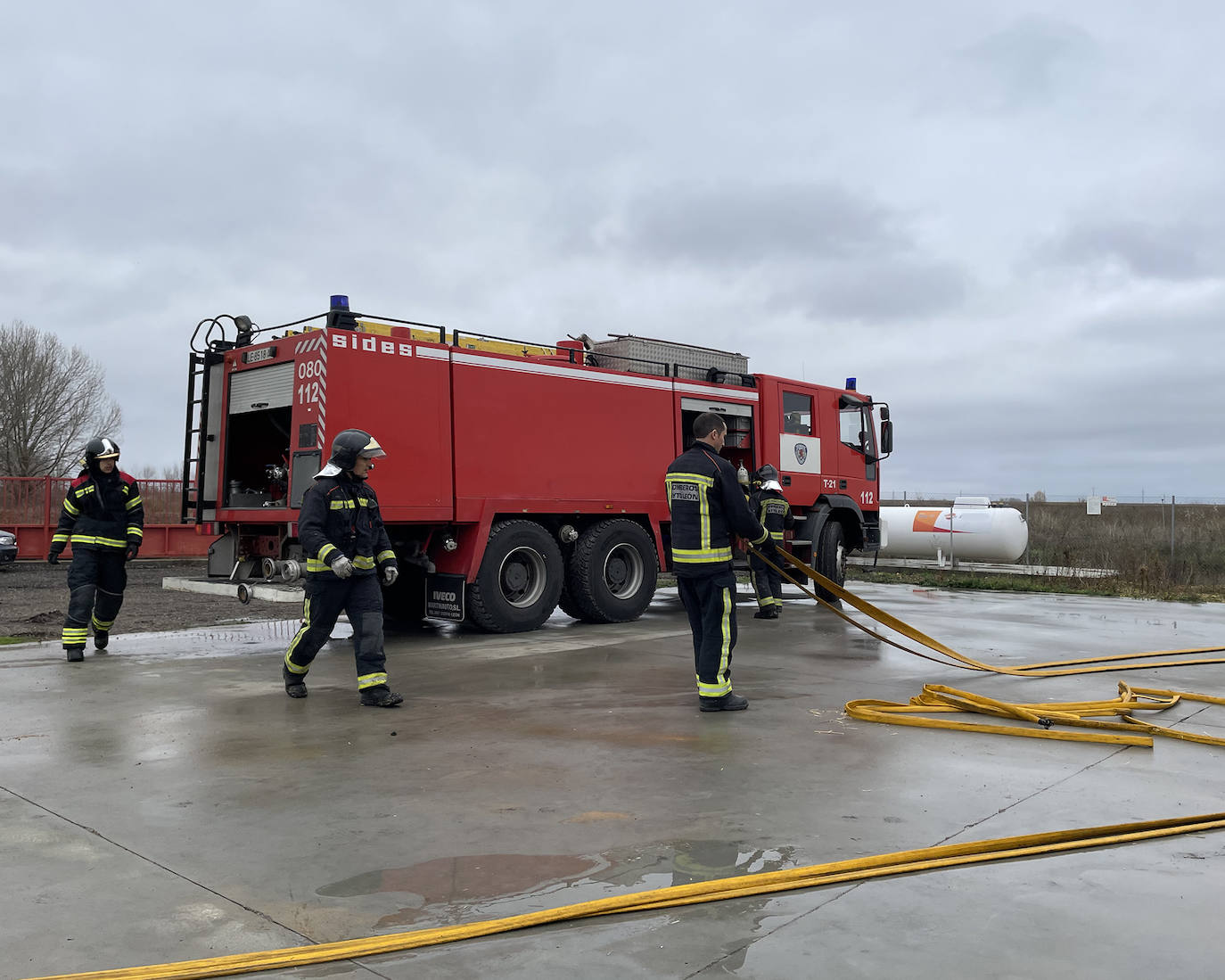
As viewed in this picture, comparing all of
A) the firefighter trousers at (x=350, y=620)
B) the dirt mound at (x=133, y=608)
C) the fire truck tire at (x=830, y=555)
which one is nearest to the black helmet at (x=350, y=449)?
the firefighter trousers at (x=350, y=620)

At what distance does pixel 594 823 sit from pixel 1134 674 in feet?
18.0

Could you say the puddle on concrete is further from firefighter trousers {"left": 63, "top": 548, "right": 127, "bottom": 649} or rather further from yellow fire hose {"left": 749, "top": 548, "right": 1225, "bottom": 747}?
firefighter trousers {"left": 63, "top": 548, "right": 127, "bottom": 649}

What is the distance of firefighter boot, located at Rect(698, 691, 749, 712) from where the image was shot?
6078 millimetres

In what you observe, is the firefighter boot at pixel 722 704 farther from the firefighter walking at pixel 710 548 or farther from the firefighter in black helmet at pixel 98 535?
the firefighter in black helmet at pixel 98 535

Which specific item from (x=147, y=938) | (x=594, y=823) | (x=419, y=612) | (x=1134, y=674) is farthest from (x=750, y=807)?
(x=419, y=612)

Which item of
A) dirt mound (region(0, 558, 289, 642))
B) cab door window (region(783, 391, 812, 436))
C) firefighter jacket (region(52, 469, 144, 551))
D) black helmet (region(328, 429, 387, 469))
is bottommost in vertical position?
dirt mound (region(0, 558, 289, 642))

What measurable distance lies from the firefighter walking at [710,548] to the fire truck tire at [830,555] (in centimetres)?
682

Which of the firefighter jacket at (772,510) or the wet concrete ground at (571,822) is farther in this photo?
the firefighter jacket at (772,510)

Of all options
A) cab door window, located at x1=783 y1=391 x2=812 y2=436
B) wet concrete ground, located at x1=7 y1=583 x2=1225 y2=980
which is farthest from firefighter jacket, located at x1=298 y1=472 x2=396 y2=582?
cab door window, located at x1=783 y1=391 x2=812 y2=436

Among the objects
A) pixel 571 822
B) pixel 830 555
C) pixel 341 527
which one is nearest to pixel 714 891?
pixel 571 822

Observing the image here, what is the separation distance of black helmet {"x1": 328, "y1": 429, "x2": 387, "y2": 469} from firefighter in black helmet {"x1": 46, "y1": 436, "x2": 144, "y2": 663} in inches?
108

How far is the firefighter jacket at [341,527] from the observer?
635 centimetres

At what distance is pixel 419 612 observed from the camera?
1007 cm

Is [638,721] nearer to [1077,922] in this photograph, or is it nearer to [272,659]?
[1077,922]
